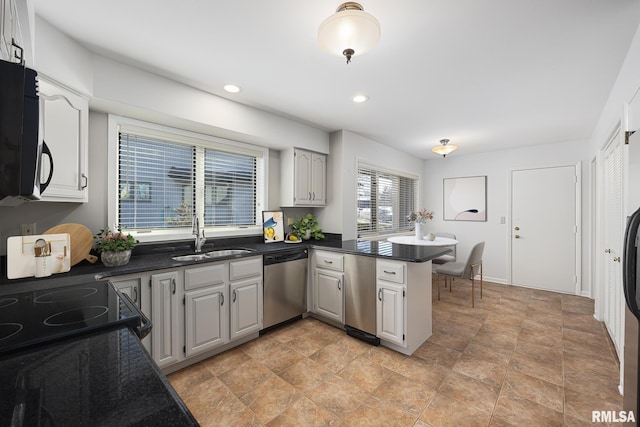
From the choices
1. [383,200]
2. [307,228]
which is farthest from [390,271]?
[383,200]

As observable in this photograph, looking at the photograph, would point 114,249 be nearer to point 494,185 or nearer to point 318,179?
point 318,179

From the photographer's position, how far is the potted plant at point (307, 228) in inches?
143

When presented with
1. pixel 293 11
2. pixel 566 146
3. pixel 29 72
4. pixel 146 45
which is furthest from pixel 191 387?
pixel 566 146

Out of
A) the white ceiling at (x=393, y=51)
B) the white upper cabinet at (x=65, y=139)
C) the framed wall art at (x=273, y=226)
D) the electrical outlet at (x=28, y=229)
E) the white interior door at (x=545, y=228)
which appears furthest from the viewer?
the white interior door at (x=545, y=228)

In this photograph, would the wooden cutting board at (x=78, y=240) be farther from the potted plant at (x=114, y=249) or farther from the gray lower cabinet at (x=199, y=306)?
the gray lower cabinet at (x=199, y=306)

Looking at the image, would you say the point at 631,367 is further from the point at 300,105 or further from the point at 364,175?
the point at 364,175

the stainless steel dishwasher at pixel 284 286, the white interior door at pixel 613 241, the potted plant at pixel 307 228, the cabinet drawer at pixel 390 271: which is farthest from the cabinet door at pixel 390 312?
the white interior door at pixel 613 241

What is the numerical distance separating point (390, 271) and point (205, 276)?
64.5 inches

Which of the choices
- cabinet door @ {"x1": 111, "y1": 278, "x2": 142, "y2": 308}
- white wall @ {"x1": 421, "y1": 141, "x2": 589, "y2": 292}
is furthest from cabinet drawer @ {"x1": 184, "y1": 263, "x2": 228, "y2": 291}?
white wall @ {"x1": 421, "y1": 141, "x2": 589, "y2": 292}

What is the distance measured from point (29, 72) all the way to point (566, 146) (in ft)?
19.1

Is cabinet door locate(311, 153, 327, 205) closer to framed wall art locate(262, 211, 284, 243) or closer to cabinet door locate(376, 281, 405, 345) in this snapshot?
framed wall art locate(262, 211, 284, 243)

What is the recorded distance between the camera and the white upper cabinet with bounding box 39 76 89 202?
167 centimetres

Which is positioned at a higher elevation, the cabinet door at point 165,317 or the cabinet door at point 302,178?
the cabinet door at point 302,178

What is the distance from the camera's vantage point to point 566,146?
4.20m
